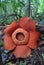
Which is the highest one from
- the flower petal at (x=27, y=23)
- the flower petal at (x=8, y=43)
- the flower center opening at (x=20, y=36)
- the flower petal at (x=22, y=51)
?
the flower petal at (x=27, y=23)

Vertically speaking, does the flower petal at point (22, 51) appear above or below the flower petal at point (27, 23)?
below

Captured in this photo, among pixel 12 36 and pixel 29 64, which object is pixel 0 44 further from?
pixel 29 64

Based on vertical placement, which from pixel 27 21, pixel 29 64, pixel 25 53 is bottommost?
pixel 29 64

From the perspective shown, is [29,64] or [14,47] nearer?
[14,47]

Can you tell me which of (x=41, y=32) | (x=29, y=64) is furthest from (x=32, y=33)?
(x=29, y=64)
